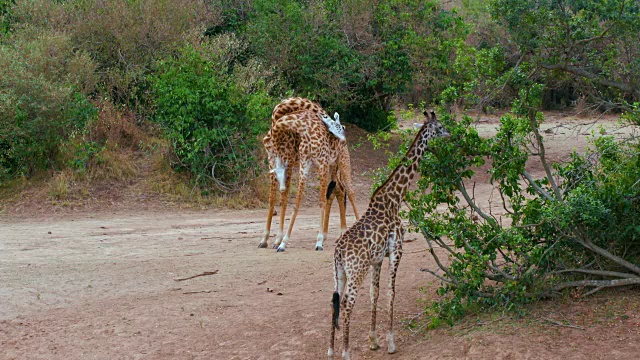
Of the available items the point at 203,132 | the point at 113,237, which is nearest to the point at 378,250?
the point at 113,237

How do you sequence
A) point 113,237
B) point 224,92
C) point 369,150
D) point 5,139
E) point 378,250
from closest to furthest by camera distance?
point 378,250, point 113,237, point 5,139, point 224,92, point 369,150

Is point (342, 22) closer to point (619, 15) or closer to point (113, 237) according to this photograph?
point (113, 237)

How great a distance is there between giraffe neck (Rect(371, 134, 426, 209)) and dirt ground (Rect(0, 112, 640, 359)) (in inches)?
51.8

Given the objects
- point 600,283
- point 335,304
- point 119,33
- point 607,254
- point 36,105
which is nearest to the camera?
point 335,304

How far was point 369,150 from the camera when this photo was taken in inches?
835

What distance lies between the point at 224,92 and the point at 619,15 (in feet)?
33.1

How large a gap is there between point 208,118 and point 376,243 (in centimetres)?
988

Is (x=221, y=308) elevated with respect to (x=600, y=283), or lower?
lower

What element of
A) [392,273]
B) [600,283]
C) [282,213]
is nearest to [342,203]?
[282,213]

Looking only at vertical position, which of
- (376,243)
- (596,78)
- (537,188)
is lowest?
(376,243)

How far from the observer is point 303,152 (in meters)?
11.4

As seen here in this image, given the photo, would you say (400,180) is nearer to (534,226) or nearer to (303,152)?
(534,226)

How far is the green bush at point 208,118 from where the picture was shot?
15953 millimetres

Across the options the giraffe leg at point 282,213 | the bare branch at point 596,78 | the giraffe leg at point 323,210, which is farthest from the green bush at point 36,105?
the bare branch at point 596,78
